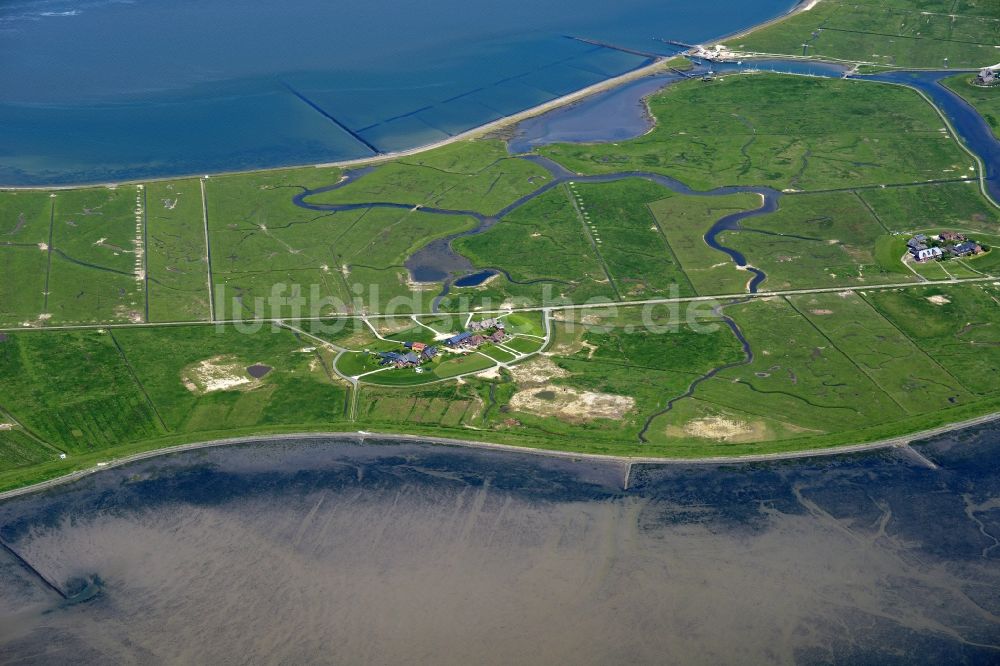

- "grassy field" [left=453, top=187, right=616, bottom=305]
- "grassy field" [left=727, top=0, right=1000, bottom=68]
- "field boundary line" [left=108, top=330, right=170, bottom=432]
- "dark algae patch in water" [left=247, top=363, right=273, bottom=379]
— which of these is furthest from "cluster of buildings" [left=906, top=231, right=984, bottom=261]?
"field boundary line" [left=108, top=330, right=170, bottom=432]

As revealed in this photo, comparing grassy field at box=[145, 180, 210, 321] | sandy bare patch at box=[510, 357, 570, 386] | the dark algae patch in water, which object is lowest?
sandy bare patch at box=[510, 357, 570, 386]

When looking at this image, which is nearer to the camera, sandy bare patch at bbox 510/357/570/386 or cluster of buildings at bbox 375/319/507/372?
sandy bare patch at bbox 510/357/570/386

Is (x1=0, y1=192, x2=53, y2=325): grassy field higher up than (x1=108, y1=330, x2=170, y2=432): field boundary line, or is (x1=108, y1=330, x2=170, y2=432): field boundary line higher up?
(x1=0, y1=192, x2=53, y2=325): grassy field

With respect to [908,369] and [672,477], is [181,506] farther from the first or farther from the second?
[908,369]

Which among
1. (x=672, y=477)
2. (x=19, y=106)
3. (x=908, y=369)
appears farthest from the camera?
(x=19, y=106)

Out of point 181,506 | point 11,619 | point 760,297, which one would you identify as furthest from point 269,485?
point 760,297

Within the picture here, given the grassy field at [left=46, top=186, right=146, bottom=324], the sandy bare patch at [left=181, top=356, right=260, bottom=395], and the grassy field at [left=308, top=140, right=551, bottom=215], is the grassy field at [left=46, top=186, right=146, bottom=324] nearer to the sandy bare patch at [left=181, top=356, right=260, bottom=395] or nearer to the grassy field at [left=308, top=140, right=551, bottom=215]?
the sandy bare patch at [left=181, top=356, right=260, bottom=395]

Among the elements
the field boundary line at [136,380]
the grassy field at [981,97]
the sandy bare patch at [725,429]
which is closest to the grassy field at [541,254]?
the sandy bare patch at [725,429]
